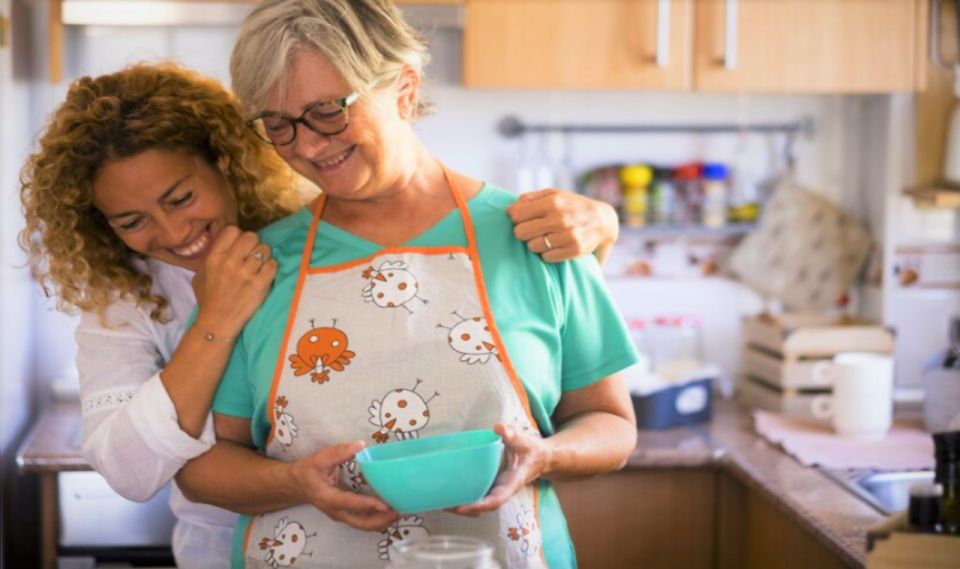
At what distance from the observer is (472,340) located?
150cm

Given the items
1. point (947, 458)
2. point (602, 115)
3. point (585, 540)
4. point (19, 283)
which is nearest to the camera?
point (947, 458)

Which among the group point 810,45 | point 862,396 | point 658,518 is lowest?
point 658,518

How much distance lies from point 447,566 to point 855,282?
81.8 inches

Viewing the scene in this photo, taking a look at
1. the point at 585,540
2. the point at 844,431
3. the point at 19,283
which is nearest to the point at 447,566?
the point at 585,540

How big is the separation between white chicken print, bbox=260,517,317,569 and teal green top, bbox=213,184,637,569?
0.07 m

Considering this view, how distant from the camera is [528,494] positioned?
1533 millimetres

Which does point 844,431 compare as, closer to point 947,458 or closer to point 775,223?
point 775,223

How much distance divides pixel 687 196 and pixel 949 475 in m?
1.65

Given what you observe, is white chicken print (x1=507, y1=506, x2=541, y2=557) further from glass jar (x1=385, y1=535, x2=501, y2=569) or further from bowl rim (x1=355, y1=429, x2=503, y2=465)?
glass jar (x1=385, y1=535, x2=501, y2=569)

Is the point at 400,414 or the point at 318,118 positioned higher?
the point at 318,118

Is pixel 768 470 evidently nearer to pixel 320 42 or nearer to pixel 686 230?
pixel 686 230

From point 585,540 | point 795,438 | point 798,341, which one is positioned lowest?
point 585,540

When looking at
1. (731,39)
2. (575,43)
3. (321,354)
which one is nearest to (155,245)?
(321,354)

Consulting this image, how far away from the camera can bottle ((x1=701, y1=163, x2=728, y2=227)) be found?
113 inches
